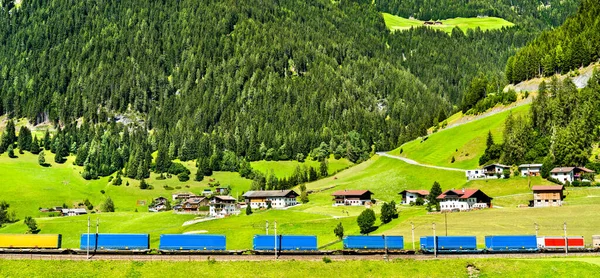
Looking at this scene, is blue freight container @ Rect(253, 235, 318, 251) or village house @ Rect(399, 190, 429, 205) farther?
village house @ Rect(399, 190, 429, 205)

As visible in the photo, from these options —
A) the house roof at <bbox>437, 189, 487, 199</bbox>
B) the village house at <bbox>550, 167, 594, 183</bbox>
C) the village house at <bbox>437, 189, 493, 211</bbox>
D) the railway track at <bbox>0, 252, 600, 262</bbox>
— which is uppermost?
the village house at <bbox>550, 167, 594, 183</bbox>

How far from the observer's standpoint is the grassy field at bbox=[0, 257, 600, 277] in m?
83.3

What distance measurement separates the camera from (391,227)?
147 metres

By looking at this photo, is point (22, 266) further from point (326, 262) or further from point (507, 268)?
point (507, 268)

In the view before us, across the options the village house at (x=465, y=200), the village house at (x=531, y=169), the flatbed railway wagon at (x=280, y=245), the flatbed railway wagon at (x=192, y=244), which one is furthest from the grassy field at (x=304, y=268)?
the village house at (x=531, y=169)

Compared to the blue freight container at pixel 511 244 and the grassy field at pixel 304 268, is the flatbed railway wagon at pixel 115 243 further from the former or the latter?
the blue freight container at pixel 511 244

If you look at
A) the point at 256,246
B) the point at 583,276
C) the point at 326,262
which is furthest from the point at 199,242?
the point at 583,276

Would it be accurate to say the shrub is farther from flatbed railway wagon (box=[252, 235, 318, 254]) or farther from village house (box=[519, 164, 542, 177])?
village house (box=[519, 164, 542, 177])

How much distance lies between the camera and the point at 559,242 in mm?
100688

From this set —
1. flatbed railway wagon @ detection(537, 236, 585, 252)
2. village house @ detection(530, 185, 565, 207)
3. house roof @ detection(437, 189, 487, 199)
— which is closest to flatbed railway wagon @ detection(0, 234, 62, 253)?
flatbed railway wagon @ detection(537, 236, 585, 252)

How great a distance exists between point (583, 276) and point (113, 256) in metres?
62.4

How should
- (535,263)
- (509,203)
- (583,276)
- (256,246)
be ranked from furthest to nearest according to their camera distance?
1. (509,203)
2. (256,246)
3. (535,263)
4. (583,276)

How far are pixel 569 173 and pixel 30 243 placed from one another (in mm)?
134088

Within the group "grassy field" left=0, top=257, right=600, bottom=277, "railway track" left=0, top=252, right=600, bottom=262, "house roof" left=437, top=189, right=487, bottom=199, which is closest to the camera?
"grassy field" left=0, top=257, right=600, bottom=277
